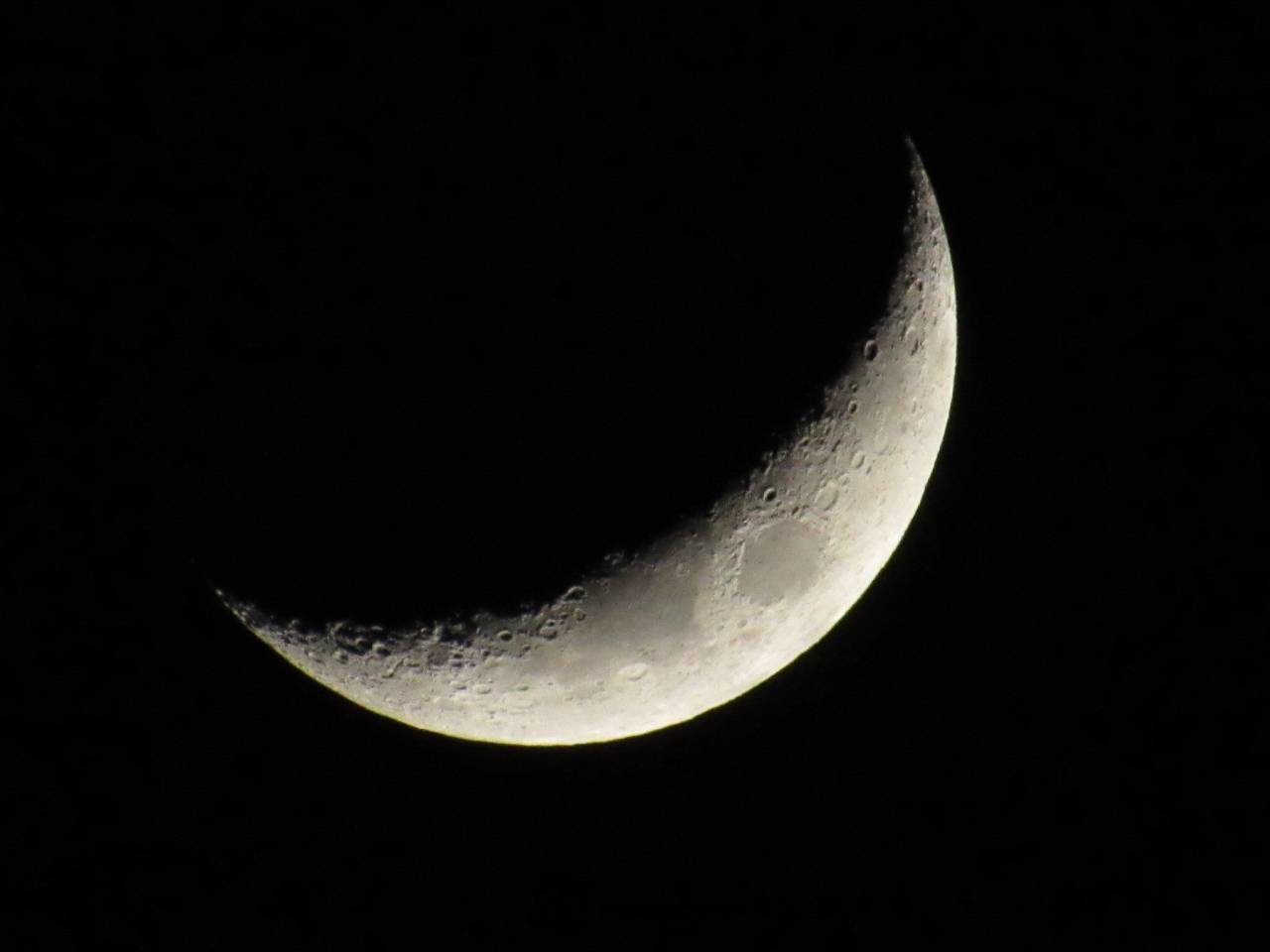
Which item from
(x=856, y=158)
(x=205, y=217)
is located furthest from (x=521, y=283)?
(x=856, y=158)

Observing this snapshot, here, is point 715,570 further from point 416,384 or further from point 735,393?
point 416,384

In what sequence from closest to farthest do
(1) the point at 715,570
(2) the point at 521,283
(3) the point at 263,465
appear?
(2) the point at 521,283
(3) the point at 263,465
(1) the point at 715,570

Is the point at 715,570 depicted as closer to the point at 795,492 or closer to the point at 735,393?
the point at 795,492

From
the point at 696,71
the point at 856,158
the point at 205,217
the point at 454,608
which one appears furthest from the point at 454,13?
the point at 454,608

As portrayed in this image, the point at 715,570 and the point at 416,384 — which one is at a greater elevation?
the point at 416,384

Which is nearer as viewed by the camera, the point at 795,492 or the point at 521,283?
the point at 521,283

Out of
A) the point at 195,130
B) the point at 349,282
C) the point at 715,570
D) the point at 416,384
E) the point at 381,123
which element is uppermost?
the point at 195,130

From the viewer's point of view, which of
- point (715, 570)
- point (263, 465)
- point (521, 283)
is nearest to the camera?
point (521, 283)
